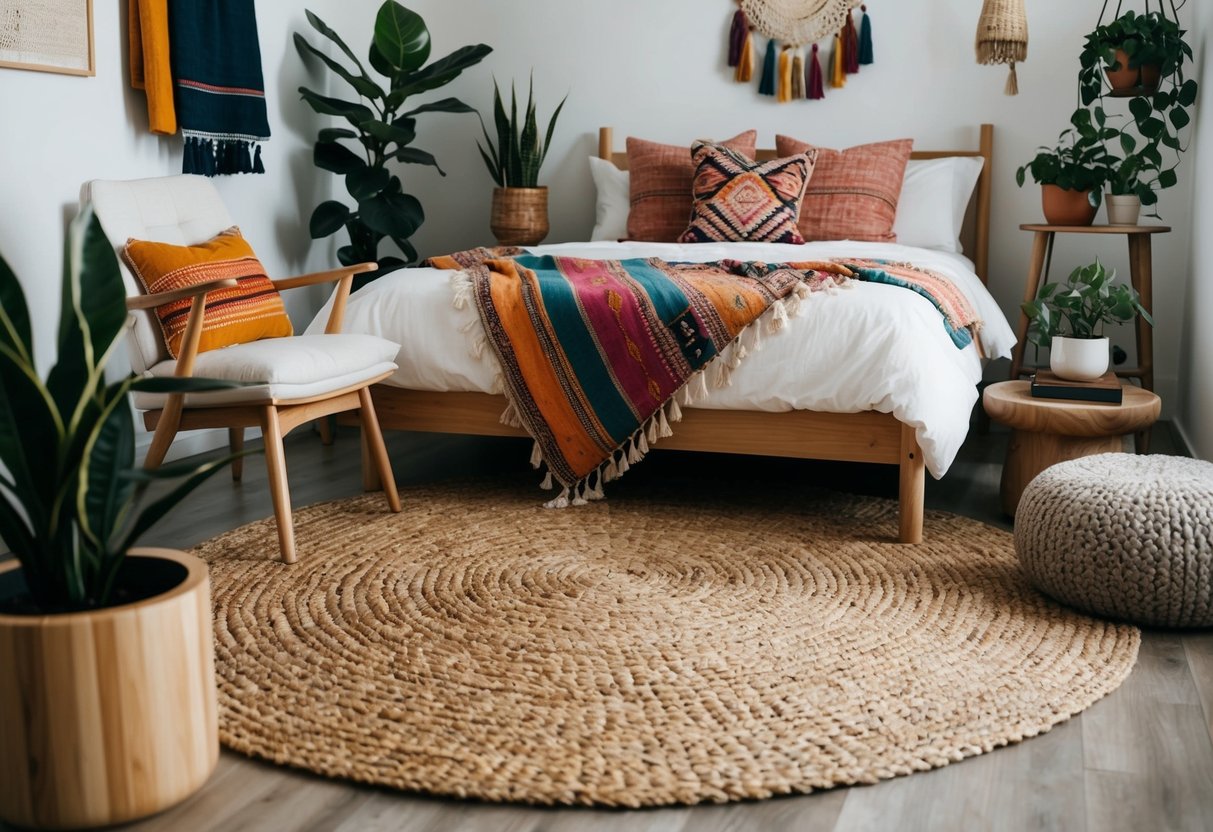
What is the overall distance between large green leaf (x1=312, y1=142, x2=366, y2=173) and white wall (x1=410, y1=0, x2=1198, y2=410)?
866 mm

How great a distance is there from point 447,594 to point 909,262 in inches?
72.7

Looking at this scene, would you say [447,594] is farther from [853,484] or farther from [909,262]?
[909,262]

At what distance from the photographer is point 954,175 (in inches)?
171

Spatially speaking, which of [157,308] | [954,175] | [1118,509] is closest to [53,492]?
[157,308]

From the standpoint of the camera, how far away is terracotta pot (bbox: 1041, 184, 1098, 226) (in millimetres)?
3871

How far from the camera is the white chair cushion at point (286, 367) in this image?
2.56 m

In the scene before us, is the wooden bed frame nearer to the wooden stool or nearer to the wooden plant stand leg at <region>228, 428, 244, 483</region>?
the wooden stool

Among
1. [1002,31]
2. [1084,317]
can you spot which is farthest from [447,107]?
[1084,317]

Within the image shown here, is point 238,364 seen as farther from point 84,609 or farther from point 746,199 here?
point 746,199

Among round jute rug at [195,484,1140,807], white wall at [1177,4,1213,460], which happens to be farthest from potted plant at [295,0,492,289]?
white wall at [1177,4,1213,460]

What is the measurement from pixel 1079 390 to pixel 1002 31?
1.73 m

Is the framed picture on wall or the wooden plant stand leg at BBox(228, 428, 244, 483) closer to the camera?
the framed picture on wall

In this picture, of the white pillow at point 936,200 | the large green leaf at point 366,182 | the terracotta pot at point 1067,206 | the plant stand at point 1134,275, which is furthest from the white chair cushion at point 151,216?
the terracotta pot at point 1067,206

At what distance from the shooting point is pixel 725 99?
472 centimetres
